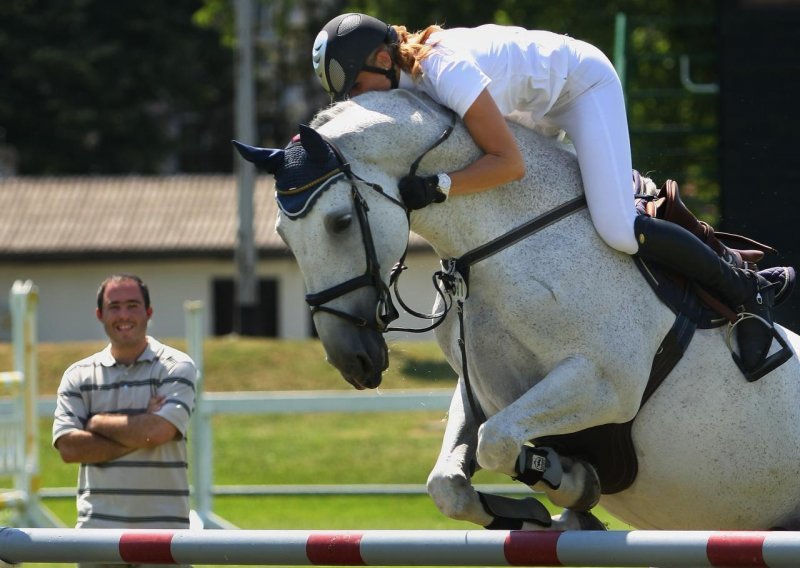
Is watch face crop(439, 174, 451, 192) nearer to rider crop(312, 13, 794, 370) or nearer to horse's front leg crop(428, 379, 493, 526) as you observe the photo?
rider crop(312, 13, 794, 370)

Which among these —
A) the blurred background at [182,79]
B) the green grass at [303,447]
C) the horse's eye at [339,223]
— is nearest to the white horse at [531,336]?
the horse's eye at [339,223]

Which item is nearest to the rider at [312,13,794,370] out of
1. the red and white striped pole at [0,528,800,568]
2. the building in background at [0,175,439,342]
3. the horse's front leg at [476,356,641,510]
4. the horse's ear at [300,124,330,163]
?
the horse's ear at [300,124,330,163]

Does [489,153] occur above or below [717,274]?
above

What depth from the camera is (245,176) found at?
26.5m

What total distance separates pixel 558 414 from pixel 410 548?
2.62 feet

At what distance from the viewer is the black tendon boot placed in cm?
430

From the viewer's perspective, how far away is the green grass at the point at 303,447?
1137 centimetres

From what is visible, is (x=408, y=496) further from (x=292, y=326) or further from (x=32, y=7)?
(x=32, y=7)

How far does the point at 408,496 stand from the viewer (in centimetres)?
1264

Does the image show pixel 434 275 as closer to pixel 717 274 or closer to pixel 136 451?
pixel 717 274

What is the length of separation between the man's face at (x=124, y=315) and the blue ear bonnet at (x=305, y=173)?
6.25ft

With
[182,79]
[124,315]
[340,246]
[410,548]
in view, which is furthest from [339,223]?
[182,79]

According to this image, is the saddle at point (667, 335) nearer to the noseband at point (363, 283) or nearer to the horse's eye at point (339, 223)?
the noseband at point (363, 283)

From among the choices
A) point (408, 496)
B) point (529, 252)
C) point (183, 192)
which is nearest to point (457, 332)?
point (529, 252)
